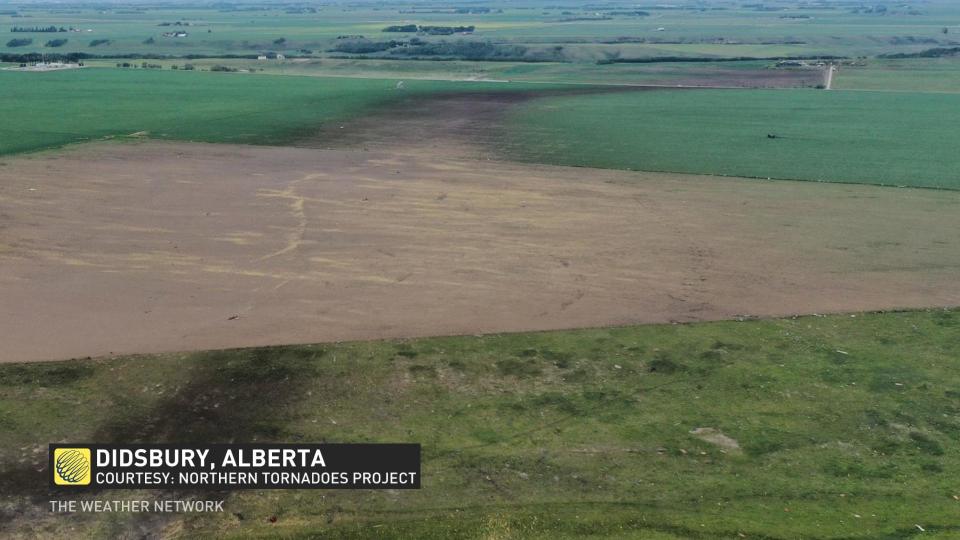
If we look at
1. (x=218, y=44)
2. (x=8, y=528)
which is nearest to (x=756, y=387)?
(x=8, y=528)

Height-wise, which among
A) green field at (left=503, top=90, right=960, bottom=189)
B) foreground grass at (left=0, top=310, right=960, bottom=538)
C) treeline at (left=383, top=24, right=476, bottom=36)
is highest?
treeline at (left=383, top=24, right=476, bottom=36)

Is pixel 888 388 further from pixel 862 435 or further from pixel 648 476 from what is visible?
pixel 648 476

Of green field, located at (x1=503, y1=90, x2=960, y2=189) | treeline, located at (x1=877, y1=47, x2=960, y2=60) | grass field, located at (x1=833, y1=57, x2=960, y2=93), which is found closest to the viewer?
green field, located at (x1=503, y1=90, x2=960, y2=189)

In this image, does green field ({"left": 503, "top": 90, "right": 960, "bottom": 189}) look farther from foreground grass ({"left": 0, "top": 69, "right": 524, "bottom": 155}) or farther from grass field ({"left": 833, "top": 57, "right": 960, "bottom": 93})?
foreground grass ({"left": 0, "top": 69, "right": 524, "bottom": 155})

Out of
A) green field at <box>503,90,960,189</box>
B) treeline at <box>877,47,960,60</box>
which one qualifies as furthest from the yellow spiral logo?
treeline at <box>877,47,960,60</box>

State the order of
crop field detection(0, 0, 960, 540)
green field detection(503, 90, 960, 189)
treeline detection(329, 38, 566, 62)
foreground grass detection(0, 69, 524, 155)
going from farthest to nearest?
1. treeline detection(329, 38, 566, 62)
2. foreground grass detection(0, 69, 524, 155)
3. green field detection(503, 90, 960, 189)
4. crop field detection(0, 0, 960, 540)

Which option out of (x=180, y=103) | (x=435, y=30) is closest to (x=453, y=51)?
(x=435, y=30)
